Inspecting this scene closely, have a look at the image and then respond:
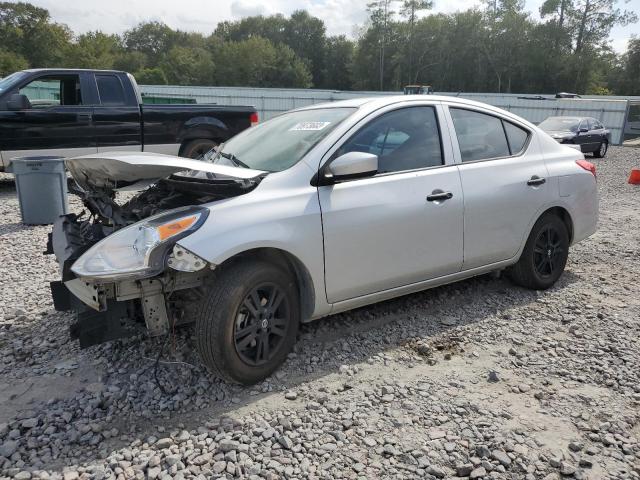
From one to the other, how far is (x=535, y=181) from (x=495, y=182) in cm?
52

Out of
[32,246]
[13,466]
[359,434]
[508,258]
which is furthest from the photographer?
[32,246]

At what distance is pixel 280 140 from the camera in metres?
3.89

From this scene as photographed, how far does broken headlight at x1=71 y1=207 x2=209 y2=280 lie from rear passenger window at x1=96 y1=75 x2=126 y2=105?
6971mm

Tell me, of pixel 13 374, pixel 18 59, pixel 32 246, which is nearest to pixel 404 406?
pixel 13 374

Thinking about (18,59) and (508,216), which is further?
(18,59)

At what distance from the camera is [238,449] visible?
269 centimetres

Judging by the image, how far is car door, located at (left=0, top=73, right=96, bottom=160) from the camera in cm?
856

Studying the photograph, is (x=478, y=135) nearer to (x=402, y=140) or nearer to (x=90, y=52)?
(x=402, y=140)

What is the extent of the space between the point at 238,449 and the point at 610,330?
3098mm

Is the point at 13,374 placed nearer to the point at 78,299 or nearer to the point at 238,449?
the point at 78,299

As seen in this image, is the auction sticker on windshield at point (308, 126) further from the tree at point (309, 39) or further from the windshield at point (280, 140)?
the tree at point (309, 39)

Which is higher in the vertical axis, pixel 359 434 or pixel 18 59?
pixel 18 59

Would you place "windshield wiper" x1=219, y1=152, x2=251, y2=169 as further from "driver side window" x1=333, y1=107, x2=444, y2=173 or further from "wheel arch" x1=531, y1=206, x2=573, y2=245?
"wheel arch" x1=531, y1=206, x2=573, y2=245

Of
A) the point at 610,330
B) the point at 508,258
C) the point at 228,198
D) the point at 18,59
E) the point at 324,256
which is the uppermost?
the point at 18,59
